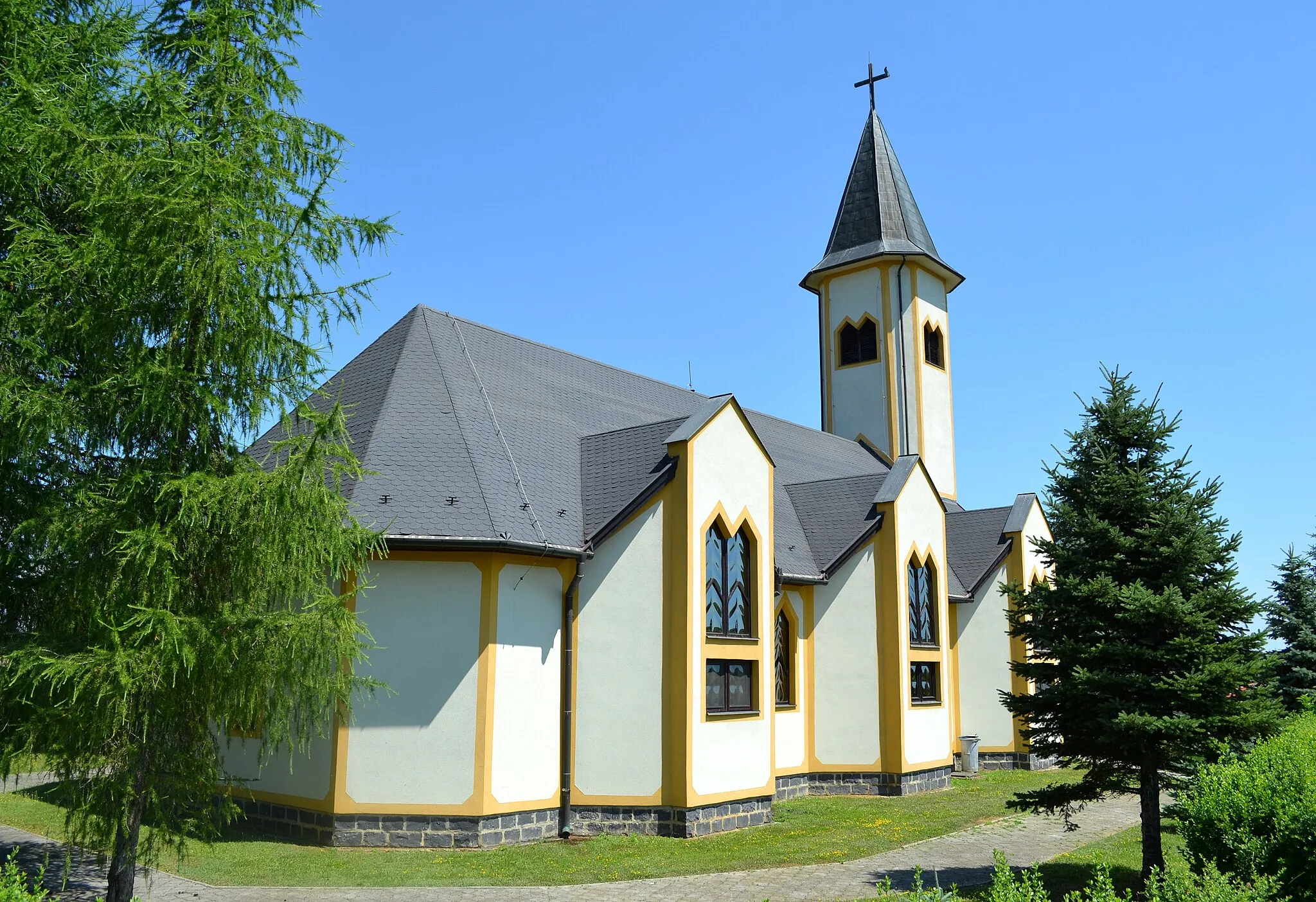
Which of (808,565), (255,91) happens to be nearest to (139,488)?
(255,91)

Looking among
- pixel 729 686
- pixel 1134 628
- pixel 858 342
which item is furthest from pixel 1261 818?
pixel 858 342

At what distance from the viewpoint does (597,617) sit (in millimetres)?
16078

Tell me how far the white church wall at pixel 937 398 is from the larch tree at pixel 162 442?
24.4 metres

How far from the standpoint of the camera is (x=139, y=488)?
29.2ft

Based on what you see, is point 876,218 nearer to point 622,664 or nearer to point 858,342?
point 858,342

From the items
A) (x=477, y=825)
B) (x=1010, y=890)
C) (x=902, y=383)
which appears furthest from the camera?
(x=902, y=383)

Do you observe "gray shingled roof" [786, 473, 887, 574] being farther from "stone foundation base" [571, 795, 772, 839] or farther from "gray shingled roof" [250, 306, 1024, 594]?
"stone foundation base" [571, 795, 772, 839]

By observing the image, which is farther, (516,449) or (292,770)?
(516,449)

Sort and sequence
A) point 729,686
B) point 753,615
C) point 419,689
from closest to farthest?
point 419,689, point 729,686, point 753,615

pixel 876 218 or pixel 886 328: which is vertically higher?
pixel 876 218

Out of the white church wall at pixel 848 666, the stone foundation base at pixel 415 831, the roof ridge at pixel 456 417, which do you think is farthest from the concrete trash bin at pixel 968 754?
the roof ridge at pixel 456 417

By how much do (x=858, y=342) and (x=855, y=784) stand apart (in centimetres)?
1544

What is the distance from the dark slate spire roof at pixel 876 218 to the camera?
104ft

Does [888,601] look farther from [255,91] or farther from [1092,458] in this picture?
[255,91]
